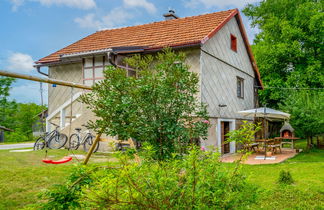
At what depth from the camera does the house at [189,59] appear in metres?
11.8

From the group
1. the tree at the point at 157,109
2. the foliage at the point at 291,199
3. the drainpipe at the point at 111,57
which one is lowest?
the foliage at the point at 291,199

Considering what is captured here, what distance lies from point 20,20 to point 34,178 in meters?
8.11

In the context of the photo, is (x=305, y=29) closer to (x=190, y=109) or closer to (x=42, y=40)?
(x=42, y=40)

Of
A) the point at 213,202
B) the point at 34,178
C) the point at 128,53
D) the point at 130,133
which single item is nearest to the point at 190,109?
the point at 130,133

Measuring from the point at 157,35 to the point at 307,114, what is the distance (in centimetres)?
814

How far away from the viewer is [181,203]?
2391 mm

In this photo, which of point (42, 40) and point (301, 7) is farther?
point (301, 7)

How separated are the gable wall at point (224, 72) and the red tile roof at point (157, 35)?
0.57 m

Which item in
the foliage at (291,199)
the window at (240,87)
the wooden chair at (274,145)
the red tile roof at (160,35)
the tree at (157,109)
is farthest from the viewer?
the window at (240,87)

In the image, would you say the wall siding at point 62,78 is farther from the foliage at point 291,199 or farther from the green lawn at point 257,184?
the foliage at point 291,199

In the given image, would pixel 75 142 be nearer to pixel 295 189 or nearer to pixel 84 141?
pixel 84 141

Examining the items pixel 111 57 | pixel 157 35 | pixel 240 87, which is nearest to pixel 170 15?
pixel 157 35

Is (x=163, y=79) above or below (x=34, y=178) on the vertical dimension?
above

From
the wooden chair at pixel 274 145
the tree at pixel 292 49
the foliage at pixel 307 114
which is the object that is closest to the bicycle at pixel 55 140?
the wooden chair at pixel 274 145
